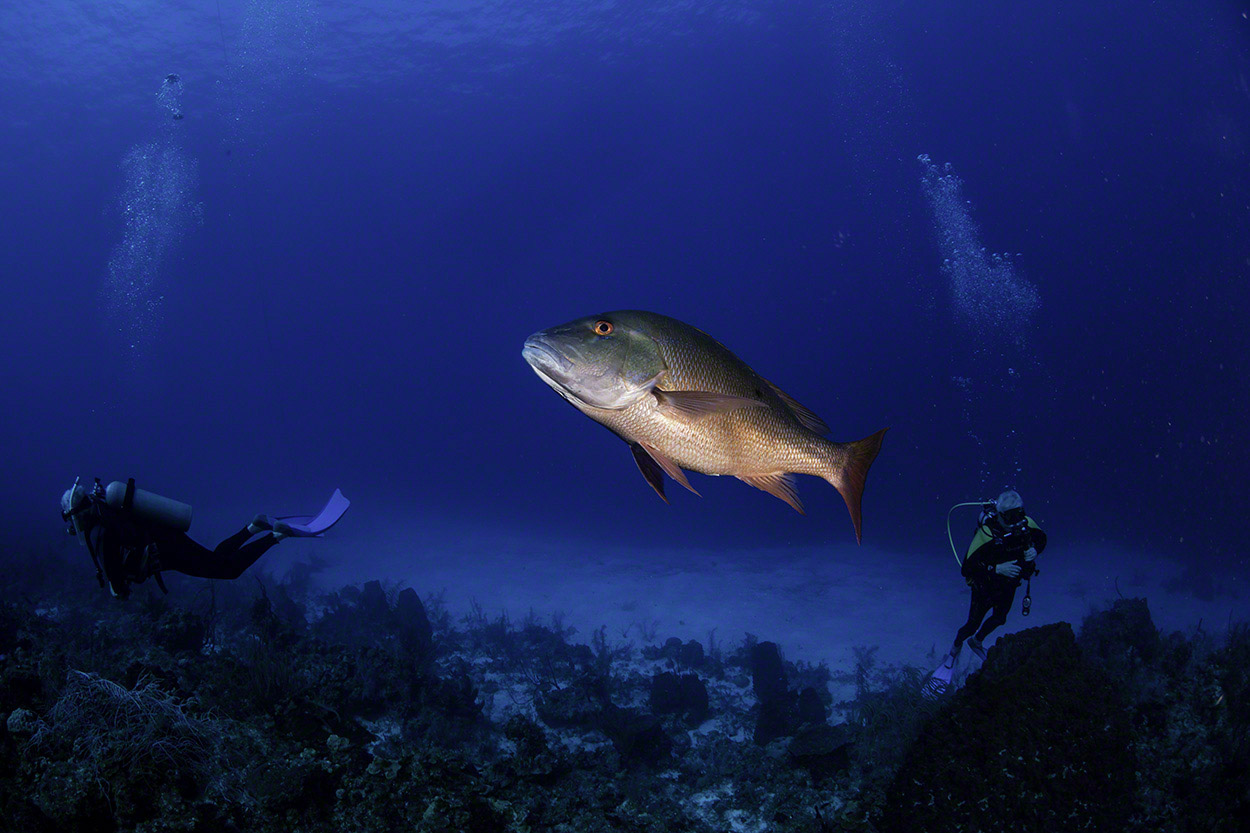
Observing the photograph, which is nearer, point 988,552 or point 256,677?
point 256,677

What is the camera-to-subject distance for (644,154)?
6956 centimetres

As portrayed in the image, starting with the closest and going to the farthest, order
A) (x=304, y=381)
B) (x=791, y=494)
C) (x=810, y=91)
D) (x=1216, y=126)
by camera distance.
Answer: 1. (x=791, y=494)
2. (x=1216, y=126)
3. (x=810, y=91)
4. (x=304, y=381)

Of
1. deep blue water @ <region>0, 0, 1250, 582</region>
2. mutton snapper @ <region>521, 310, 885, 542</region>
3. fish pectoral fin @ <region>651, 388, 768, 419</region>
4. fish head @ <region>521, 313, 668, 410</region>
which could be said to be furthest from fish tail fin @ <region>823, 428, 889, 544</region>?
deep blue water @ <region>0, 0, 1250, 582</region>

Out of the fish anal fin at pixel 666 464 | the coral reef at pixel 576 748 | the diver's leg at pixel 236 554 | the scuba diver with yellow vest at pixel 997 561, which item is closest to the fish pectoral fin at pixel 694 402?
the fish anal fin at pixel 666 464

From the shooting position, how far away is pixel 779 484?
86.7 inches

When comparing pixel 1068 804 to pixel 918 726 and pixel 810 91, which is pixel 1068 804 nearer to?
pixel 918 726

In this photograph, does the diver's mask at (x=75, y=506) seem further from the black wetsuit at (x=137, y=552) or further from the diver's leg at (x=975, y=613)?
the diver's leg at (x=975, y=613)

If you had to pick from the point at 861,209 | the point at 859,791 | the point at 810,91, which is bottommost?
the point at 859,791

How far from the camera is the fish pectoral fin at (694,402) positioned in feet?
5.84

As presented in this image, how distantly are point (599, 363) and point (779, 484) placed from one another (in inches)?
36.0

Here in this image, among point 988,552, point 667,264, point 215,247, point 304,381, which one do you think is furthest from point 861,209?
point 304,381

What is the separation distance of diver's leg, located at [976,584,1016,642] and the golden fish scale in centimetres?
556

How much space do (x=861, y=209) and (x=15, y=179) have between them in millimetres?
107779

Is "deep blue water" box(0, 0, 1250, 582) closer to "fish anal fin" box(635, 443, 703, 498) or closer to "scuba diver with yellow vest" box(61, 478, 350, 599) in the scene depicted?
"scuba diver with yellow vest" box(61, 478, 350, 599)
